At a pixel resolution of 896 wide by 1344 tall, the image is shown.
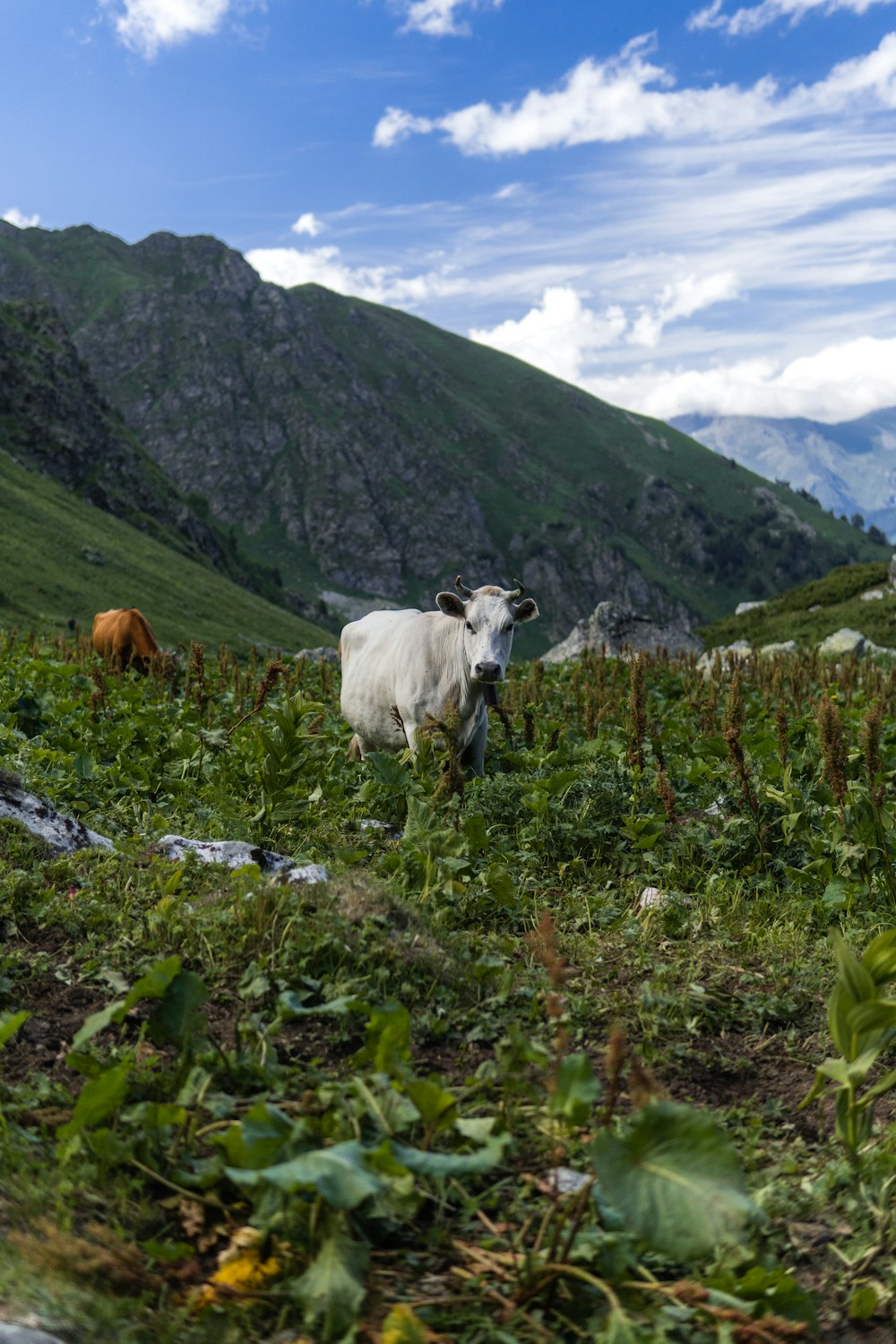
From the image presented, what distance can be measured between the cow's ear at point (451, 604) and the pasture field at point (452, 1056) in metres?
1.86

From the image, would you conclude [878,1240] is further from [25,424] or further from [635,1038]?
[25,424]

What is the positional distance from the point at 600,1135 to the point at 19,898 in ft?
13.4

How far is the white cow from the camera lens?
10586mm

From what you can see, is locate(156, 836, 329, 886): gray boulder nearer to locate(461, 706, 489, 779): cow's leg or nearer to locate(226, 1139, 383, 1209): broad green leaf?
locate(226, 1139, 383, 1209): broad green leaf

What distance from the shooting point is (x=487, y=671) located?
33.2ft

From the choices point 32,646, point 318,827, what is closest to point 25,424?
point 32,646

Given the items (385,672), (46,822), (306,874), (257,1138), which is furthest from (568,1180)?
(385,672)

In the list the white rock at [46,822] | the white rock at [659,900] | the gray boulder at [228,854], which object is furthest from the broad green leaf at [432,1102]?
the white rock at [46,822]

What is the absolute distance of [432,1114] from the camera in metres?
3.73

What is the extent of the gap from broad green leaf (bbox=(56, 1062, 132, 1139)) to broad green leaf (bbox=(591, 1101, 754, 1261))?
1.80 m

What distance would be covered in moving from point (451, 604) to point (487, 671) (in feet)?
3.78

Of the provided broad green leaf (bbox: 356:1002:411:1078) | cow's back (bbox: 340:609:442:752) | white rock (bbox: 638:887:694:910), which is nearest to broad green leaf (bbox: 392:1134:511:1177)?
broad green leaf (bbox: 356:1002:411:1078)

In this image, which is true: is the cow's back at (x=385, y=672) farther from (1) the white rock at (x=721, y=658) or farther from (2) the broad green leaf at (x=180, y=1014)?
(1) the white rock at (x=721, y=658)

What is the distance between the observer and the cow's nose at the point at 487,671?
10109 mm
